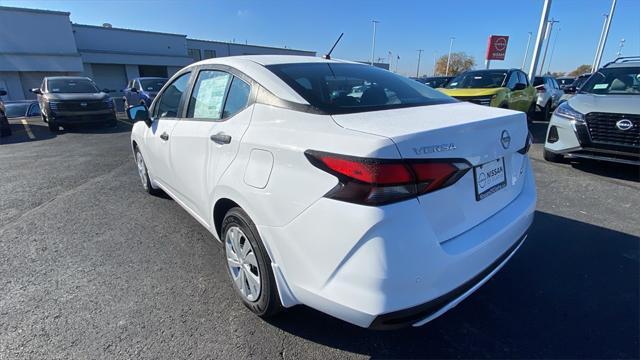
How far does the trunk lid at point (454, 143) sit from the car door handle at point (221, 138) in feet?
2.63

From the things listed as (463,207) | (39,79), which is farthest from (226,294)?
(39,79)

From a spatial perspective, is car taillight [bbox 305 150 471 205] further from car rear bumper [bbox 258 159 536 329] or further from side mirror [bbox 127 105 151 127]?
side mirror [bbox 127 105 151 127]

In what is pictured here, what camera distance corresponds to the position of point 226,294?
2.49 meters

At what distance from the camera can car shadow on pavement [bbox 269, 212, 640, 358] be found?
6.44ft

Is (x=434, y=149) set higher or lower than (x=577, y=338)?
higher

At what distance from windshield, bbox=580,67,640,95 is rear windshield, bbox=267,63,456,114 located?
17.4 ft

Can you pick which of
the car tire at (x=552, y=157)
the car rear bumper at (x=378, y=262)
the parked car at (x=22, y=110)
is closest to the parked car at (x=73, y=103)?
the parked car at (x=22, y=110)

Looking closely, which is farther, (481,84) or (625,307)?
(481,84)

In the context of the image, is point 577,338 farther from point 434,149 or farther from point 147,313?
point 147,313

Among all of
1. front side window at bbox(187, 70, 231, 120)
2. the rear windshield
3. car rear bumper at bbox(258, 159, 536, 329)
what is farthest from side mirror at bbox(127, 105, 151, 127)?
car rear bumper at bbox(258, 159, 536, 329)

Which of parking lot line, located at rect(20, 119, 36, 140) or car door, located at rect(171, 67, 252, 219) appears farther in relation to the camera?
parking lot line, located at rect(20, 119, 36, 140)

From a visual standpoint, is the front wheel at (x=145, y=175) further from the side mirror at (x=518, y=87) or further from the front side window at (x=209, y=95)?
the side mirror at (x=518, y=87)

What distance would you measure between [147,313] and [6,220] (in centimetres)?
290

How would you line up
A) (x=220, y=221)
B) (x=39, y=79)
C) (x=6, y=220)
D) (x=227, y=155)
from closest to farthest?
(x=227, y=155), (x=220, y=221), (x=6, y=220), (x=39, y=79)
